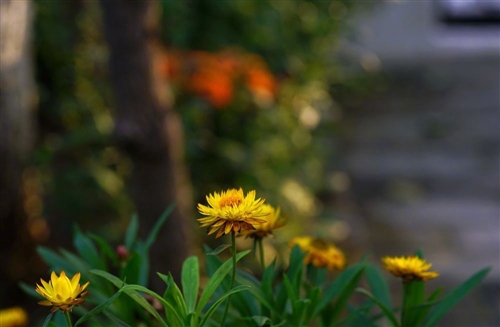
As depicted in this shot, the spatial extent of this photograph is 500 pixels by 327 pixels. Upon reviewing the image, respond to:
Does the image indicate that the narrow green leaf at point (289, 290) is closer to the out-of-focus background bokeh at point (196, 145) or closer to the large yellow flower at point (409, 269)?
the large yellow flower at point (409, 269)

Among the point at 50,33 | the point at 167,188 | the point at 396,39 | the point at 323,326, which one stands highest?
the point at 396,39

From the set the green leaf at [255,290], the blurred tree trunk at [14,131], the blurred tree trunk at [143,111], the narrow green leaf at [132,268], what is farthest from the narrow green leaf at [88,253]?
the blurred tree trunk at [14,131]

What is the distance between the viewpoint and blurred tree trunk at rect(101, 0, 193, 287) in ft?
8.11

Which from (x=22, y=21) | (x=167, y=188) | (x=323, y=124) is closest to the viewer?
(x=167, y=188)

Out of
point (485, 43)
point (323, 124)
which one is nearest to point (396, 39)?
point (485, 43)

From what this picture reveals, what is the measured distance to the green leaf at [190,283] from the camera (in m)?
1.06

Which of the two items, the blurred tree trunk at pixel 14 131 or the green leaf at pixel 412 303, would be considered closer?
the green leaf at pixel 412 303

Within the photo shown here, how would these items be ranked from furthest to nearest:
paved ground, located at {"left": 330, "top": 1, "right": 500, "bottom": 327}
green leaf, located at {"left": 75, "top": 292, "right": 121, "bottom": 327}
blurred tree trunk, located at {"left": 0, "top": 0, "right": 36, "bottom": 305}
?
paved ground, located at {"left": 330, "top": 1, "right": 500, "bottom": 327} → blurred tree trunk, located at {"left": 0, "top": 0, "right": 36, "bottom": 305} → green leaf, located at {"left": 75, "top": 292, "right": 121, "bottom": 327}

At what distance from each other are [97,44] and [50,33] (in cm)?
26

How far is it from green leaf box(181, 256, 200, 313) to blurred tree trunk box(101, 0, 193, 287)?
1.43 m

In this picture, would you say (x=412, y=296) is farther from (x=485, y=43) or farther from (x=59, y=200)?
(x=485, y=43)

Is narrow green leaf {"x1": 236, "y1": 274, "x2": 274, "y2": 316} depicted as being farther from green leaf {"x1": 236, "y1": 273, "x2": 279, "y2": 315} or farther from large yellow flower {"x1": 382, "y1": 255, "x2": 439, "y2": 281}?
large yellow flower {"x1": 382, "y1": 255, "x2": 439, "y2": 281}

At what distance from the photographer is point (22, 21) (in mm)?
2912

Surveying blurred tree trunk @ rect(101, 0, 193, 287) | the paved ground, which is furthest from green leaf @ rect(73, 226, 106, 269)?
the paved ground
